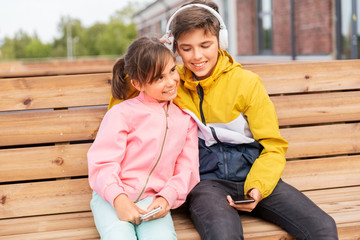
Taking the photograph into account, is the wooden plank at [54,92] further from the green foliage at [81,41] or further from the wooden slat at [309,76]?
the green foliage at [81,41]

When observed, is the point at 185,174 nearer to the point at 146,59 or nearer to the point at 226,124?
the point at 226,124

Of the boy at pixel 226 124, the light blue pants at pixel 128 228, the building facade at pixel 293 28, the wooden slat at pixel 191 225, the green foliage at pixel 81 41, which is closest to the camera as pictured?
the light blue pants at pixel 128 228

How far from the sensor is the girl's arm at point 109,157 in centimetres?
234

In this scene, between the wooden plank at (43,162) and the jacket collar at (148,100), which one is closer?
the jacket collar at (148,100)

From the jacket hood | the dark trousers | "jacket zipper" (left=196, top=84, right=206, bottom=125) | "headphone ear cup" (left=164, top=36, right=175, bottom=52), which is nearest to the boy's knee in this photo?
the dark trousers

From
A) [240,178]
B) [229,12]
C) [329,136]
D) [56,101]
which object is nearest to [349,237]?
[240,178]

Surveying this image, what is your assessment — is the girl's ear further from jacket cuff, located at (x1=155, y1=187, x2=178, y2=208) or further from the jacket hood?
jacket cuff, located at (x1=155, y1=187, x2=178, y2=208)

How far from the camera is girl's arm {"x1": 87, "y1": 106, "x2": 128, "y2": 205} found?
7.68 feet

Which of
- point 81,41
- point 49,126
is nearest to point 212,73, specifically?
point 49,126

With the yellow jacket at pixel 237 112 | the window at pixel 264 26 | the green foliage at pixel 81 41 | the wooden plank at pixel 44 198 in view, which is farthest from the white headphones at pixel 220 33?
the green foliage at pixel 81 41

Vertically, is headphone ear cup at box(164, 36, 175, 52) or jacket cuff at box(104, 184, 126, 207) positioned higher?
headphone ear cup at box(164, 36, 175, 52)

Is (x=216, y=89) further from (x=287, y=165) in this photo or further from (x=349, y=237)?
(x=349, y=237)

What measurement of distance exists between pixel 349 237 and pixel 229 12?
14.9 m

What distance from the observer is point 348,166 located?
3152 mm
